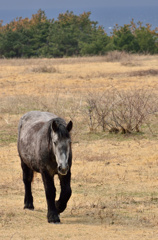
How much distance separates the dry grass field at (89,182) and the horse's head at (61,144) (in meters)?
0.77

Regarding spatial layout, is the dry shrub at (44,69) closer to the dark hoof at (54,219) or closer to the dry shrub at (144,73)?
the dry shrub at (144,73)

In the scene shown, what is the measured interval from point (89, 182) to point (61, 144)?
331 centimetres

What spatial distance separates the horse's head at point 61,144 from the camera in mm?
6113

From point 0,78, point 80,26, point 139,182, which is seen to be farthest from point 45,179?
point 80,26

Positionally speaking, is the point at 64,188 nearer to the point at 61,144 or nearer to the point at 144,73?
the point at 61,144

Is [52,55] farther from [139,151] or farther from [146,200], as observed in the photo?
[146,200]

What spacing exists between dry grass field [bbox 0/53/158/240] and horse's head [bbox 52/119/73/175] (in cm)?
77

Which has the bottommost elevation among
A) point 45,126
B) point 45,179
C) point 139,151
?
point 139,151

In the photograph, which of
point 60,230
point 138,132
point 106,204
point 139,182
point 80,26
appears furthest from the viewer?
point 80,26

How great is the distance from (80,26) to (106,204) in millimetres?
47662

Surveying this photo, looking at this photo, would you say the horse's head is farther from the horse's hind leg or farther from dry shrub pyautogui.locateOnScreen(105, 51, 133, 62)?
dry shrub pyautogui.locateOnScreen(105, 51, 133, 62)

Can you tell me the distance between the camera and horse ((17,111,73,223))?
6.27m

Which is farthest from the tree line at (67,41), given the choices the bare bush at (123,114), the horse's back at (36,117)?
the horse's back at (36,117)

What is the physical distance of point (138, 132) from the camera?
1398cm
